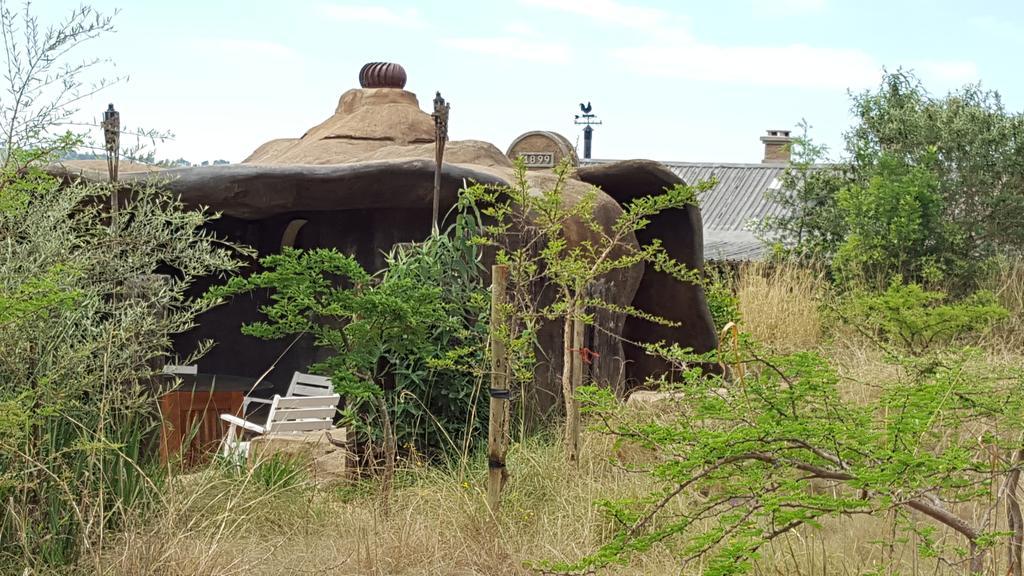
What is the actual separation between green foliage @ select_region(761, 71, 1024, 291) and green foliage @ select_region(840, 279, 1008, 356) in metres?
1.39

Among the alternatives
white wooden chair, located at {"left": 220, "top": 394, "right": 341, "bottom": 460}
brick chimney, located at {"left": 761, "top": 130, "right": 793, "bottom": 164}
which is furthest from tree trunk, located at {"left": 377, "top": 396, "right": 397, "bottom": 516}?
brick chimney, located at {"left": 761, "top": 130, "right": 793, "bottom": 164}

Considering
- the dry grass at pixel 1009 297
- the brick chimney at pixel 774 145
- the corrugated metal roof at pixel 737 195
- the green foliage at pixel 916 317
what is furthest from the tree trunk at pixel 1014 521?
the brick chimney at pixel 774 145

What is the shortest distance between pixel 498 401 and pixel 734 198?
17.1 meters

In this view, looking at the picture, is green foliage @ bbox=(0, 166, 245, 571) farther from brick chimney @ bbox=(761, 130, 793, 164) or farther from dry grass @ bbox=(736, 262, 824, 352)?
brick chimney @ bbox=(761, 130, 793, 164)

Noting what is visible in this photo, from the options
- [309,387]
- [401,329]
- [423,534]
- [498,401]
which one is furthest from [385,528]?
[309,387]

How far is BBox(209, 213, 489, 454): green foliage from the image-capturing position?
517 centimetres

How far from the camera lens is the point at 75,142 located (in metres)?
5.41

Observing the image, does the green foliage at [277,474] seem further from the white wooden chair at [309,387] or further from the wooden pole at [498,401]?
the white wooden chair at [309,387]

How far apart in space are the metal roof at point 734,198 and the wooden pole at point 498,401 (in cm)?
1275

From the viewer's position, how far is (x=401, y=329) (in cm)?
537

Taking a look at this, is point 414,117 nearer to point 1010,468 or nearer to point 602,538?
point 602,538

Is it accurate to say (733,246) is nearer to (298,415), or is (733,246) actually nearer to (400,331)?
(298,415)

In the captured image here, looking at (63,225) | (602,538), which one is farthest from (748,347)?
(63,225)

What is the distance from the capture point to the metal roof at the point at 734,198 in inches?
776
